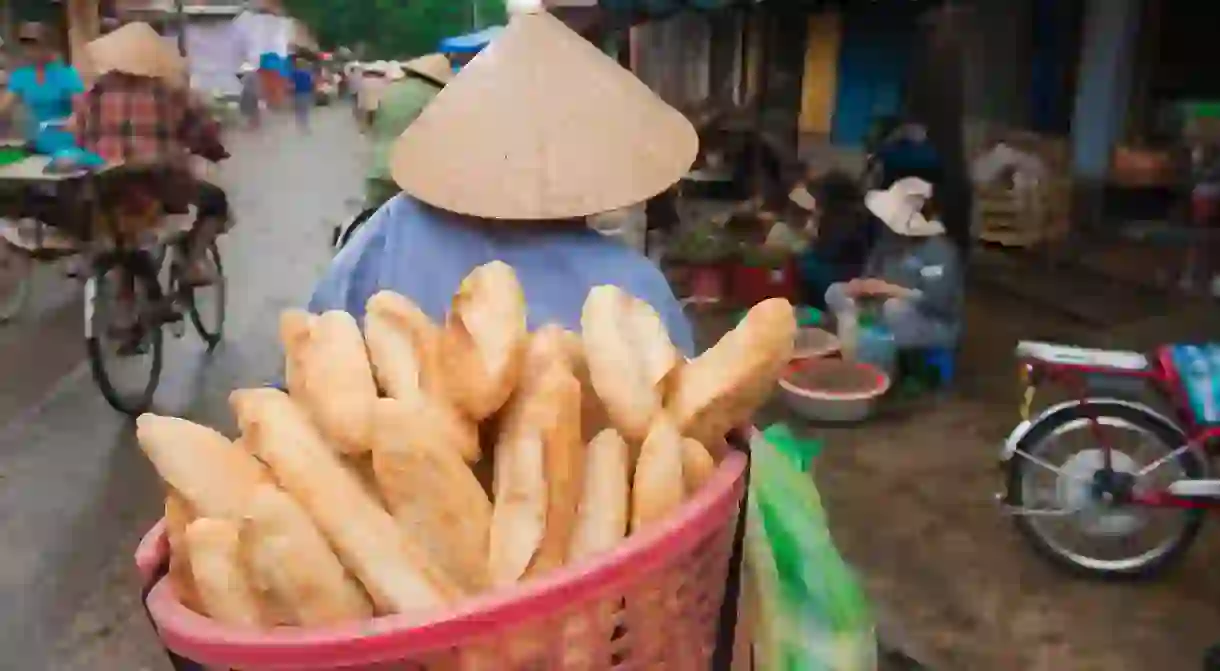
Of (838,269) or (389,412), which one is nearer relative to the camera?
(389,412)

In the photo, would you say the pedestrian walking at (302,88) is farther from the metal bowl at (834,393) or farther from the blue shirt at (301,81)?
the metal bowl at (834,393)

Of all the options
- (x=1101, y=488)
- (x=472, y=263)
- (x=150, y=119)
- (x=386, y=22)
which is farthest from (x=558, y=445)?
(x=386, y=22)

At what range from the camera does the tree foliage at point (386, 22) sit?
3084cm

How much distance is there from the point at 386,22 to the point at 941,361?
3186cm

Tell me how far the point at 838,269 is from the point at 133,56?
4569 mm

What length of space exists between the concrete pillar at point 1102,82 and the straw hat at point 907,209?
366 centimetres

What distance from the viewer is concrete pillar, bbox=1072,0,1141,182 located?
27.9ft

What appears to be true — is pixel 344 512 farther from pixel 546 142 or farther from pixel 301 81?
pixel 301 81

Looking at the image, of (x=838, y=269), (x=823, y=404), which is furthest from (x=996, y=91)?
(x=823, y=404)

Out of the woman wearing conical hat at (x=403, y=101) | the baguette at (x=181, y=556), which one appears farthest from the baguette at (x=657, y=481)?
the woman wearing conical hat at (x=403, y=101)

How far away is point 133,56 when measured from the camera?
6473mm

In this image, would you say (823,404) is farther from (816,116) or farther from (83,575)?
(816,116)

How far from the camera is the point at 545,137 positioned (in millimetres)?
1694

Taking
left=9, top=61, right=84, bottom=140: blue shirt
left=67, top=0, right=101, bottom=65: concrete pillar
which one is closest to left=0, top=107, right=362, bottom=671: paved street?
left=9, top=61, right=84, bottom=140: blue shirt
